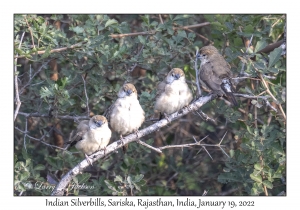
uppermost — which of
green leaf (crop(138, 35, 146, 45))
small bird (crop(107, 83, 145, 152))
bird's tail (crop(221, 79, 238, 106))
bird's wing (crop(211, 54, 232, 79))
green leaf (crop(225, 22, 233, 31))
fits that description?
green leaf (crop(225, 22, 233, 31))

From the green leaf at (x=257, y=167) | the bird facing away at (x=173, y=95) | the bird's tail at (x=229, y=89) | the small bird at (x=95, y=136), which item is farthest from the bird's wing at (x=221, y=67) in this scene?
the small bird at (x=95, y=136)

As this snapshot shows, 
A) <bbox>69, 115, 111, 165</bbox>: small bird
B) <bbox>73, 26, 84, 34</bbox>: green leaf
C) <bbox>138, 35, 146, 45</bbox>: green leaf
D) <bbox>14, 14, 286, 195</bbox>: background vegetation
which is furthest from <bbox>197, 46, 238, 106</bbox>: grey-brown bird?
<bbox>73, 26, 84, 34</bbox>: green leaf

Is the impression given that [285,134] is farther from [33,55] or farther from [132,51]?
[33,55]

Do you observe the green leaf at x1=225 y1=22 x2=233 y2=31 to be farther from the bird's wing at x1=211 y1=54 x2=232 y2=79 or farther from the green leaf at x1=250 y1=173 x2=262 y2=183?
the green leaf at x1=250 y1=173 x2=262 y2=183

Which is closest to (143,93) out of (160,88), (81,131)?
(160,88)

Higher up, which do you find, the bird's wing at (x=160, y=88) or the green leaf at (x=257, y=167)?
the bird's wing at (x=160, y=88)

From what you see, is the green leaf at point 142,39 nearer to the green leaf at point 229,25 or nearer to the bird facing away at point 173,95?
the bird facing away at point 173,95
